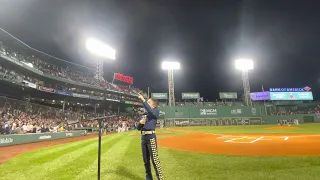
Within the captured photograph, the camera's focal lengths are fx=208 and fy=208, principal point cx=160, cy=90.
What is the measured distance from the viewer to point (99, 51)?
5162 centimetres

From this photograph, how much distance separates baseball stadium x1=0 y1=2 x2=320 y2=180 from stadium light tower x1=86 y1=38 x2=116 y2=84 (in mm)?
262

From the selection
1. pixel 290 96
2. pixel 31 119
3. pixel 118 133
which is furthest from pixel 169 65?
pixel 290 96

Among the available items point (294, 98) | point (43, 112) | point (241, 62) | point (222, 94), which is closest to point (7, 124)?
point (43, 112)

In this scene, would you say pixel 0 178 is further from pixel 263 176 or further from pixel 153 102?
pixel 263 176

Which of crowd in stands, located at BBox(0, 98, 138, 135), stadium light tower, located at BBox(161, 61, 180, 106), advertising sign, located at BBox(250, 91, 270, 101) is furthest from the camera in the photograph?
advertising sign, located at BBox(250, 91, 270, 101)

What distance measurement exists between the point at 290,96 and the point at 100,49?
55.8 m

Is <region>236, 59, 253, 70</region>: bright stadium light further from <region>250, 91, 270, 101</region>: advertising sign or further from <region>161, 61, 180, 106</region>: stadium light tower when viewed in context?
<region>250, 91, 270, 101</region>: advertising sign

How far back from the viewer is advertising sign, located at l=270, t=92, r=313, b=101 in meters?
61.4

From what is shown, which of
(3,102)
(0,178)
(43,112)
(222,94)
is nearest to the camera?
(0,178)

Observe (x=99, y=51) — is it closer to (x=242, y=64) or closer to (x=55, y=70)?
(x=55, y=70)

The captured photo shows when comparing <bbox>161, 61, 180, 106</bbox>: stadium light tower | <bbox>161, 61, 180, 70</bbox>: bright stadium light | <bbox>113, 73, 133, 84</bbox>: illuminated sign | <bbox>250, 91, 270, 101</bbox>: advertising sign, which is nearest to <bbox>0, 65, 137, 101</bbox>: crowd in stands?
<bbox>113, 73, 133, 84</bbox>: illuminated sign

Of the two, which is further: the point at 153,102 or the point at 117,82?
the point at 117,82

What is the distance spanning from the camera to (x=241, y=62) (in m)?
51.9

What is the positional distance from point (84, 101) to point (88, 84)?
14.1ft
